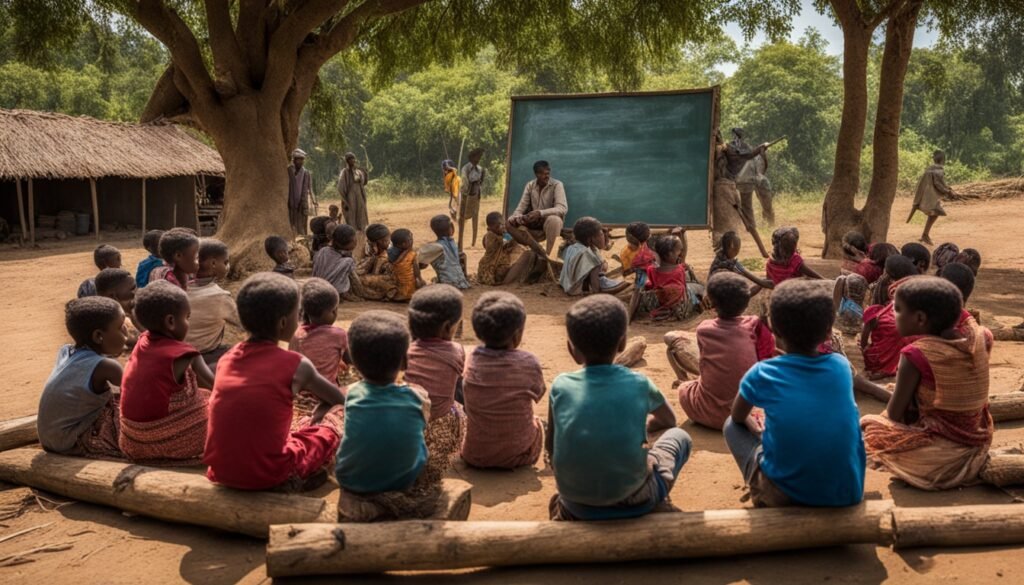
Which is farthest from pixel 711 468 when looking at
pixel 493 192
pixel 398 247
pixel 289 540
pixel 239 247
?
pixel 493 192

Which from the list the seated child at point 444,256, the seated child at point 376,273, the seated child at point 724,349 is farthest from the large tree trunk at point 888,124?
the seated child at point 724,349

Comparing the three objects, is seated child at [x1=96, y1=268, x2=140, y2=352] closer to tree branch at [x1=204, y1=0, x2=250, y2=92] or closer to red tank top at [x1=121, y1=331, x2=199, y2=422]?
red tank top at [x1=121, y1=331, x2=199, y2=422]

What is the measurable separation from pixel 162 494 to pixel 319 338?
1.20 m

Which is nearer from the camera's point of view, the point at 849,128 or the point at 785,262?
the point at 785,262

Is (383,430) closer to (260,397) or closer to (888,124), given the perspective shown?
(260,397)

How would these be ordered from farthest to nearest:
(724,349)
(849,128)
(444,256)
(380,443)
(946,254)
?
(849,128)
(444,256)
(946,254)
(724,349)
(380,443)

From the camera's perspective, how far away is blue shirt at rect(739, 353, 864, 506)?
305 centimetres

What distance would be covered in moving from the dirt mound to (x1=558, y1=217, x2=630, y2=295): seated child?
15.9m

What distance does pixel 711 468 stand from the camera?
3.97m

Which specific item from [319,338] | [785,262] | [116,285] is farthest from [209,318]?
[785,262]

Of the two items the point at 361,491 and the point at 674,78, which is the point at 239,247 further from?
the point at 674,78

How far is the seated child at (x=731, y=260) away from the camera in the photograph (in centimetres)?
688

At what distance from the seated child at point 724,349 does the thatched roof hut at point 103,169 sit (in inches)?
588

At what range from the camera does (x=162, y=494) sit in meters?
3.50
